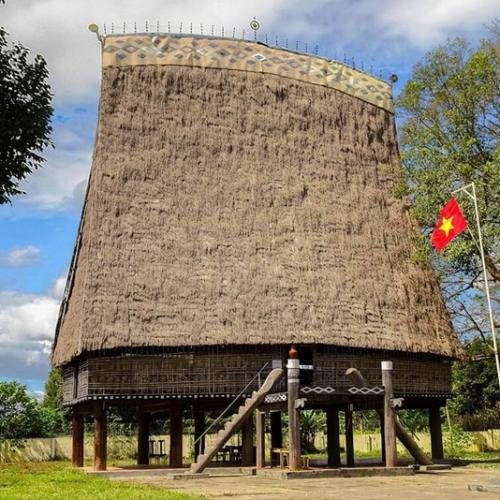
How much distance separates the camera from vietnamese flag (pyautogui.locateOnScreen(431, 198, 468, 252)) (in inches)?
634

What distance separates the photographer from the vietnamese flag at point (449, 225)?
634 inches

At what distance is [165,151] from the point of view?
20203 millimetres

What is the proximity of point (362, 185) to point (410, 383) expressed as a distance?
220 inches

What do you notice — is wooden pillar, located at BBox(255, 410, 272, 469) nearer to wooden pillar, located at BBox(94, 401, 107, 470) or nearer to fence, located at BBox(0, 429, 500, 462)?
wooden pillar, located at BBox(94, 401, 107, 470)

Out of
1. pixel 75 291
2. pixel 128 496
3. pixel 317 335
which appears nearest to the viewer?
pixel 128 496

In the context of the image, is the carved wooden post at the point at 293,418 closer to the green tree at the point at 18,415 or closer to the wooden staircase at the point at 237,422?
the wooden staircase at the point at 237,422

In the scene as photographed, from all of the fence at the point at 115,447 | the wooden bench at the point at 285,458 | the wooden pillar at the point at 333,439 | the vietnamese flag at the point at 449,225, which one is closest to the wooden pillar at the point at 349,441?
the wooden pillar at the point at 333,439

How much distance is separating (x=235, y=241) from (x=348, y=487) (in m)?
7.89

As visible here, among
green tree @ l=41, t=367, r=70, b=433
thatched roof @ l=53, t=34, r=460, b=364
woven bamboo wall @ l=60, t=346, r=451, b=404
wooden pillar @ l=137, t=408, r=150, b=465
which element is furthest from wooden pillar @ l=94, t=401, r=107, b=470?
green tree @ l=41, t=367, r=70, b=433

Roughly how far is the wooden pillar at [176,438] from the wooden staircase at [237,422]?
1900mm

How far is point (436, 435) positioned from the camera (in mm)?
21500

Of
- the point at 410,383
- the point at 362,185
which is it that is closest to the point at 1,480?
the point at 410,383

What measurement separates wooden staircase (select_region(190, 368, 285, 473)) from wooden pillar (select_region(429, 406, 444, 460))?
257 inches

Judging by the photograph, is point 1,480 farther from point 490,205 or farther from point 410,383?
point 490,205
